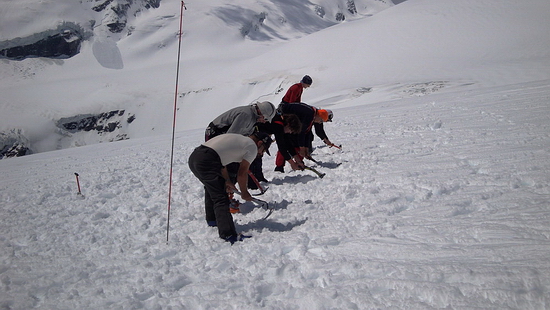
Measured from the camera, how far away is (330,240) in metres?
3.66

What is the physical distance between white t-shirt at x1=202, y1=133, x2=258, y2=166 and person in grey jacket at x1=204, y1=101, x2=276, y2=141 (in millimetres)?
771

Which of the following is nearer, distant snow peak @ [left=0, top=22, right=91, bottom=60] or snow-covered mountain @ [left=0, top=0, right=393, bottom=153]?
snow-covered mountain @ [left=0, top=0, right=393, bottom=153]

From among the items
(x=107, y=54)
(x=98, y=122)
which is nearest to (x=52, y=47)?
(x=107, y=54)

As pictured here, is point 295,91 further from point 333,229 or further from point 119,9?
point 119,9

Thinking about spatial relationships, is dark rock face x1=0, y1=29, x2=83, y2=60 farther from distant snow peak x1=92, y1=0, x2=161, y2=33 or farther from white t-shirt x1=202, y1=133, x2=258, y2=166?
white t-shirt x1=202, y1=133, x2=258, y2=166

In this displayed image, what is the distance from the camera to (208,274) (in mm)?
3330

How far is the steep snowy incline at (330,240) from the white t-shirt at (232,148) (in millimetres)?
986

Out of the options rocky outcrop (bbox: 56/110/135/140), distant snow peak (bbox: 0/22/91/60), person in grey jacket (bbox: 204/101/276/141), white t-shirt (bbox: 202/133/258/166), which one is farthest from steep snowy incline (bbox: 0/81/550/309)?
distant snow peak (bbox: 0/22/91/60)

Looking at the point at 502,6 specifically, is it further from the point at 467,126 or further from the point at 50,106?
the point at 50,106

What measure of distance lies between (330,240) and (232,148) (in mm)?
1568

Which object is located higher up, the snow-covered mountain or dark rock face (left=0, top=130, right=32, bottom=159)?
the snow-covered mountain

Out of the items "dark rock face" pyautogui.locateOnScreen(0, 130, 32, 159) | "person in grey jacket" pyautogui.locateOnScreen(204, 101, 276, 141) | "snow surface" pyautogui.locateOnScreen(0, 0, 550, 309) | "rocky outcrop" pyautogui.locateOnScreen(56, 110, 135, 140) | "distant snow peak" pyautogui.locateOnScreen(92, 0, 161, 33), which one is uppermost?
"person in grey jacket" pyautogui.locateOnScreen(204, 101, 276, 141)

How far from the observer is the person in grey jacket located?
503 cm

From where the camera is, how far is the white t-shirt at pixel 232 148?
4117 mm
